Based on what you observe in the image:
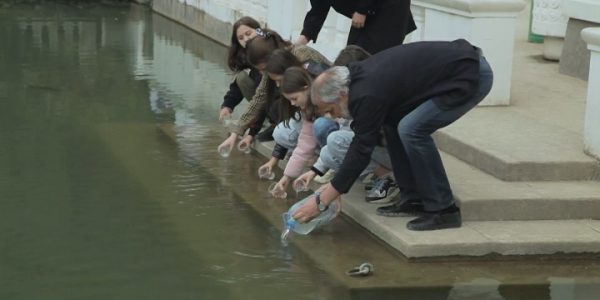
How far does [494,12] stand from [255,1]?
6.03 meters

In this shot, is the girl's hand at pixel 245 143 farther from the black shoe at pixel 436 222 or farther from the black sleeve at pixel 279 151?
the black shoe at pixel 436 222

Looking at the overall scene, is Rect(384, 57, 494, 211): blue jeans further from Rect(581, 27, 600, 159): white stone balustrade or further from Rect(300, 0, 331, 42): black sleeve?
Rect(300, 0, 331, 42): black sleeve

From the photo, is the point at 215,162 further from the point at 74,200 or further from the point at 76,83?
the point at 76,83

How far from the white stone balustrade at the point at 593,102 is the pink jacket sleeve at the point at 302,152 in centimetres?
158

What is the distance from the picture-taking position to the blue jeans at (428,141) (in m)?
5.80

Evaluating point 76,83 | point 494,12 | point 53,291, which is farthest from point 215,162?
point 76,83

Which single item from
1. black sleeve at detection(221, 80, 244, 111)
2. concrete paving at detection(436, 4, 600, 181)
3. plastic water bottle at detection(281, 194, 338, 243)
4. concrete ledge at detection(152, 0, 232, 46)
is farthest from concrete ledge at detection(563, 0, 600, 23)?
concrete ledge at detection(152, 0, 232, 46)

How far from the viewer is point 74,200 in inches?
273

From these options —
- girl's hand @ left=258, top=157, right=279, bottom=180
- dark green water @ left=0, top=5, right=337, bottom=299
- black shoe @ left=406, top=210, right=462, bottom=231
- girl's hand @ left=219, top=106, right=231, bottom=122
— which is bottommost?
dark green water @ left=0, top=5, right=337, bottom=299

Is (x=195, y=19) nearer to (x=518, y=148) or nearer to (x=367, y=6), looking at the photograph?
(x=367, y=6)

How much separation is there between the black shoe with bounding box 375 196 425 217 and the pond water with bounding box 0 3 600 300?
10.3 inches

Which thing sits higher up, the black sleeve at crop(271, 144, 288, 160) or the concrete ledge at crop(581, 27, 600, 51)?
the concrete ledge at crop(581, 27, 600, 51)

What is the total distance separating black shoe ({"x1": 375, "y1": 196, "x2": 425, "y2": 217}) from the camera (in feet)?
20.3

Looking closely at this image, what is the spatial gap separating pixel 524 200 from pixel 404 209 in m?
0.64
